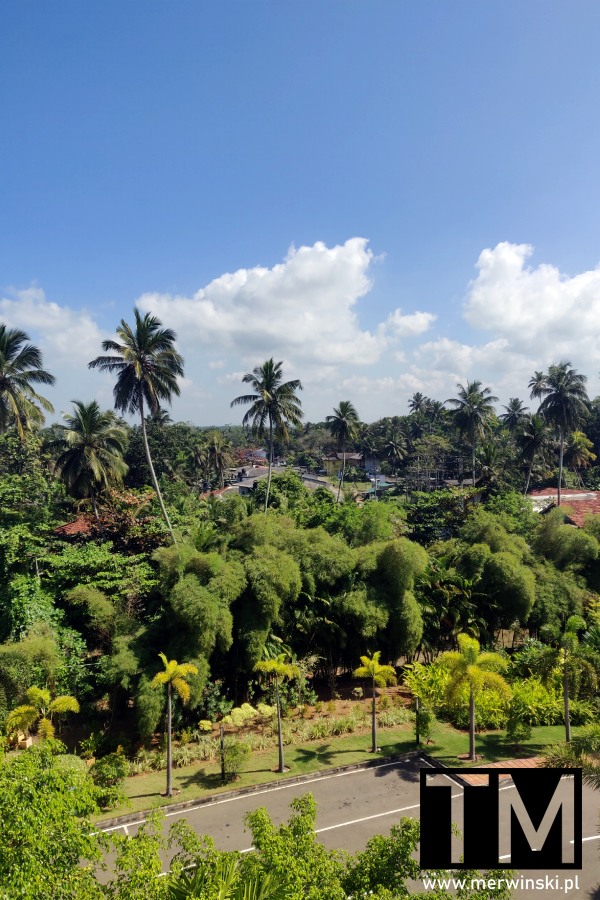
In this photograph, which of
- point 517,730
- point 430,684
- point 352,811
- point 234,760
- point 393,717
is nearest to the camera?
point 352,811

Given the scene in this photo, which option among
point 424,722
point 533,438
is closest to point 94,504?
point 424,722

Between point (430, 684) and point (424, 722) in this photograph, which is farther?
point (430, 684)

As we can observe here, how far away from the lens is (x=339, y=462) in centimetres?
9075

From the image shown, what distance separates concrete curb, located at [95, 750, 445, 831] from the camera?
1325cm

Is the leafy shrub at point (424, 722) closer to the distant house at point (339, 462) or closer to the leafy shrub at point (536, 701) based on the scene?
the leafy shrub at point (536, 701)

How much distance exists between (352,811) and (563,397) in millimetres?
39112

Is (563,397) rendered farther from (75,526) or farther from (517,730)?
(75,526)

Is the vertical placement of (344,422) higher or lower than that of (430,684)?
higher

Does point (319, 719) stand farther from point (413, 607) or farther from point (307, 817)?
point (307, 817)

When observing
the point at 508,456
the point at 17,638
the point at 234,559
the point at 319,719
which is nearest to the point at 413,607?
the point at 319,719

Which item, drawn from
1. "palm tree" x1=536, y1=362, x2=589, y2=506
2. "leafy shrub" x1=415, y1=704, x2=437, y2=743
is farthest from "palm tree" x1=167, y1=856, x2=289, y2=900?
"palm tree" x1=536, y1=362, x2=589, y2=506

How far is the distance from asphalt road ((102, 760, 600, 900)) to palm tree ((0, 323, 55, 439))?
21.1 m

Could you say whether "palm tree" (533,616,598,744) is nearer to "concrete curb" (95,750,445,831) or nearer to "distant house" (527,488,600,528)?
"concrete curb" (95,750,445,831)

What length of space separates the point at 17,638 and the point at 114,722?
4.70 meters
